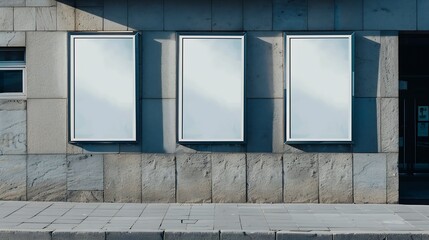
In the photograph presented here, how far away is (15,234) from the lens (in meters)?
8.60

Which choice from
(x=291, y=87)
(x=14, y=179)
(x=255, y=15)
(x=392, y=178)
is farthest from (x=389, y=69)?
(x=14, y=179)

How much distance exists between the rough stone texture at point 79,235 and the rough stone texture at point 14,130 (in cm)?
321

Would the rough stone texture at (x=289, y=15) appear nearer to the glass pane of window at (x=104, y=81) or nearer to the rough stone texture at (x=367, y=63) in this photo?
the rough stone texture at (x=367, y=63)

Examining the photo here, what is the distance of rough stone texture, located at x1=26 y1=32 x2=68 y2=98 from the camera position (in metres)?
11.2

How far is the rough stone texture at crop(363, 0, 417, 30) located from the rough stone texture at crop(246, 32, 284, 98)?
1717mm

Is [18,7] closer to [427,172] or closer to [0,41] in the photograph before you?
[0,41]

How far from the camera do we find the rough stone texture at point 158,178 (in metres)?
11.2

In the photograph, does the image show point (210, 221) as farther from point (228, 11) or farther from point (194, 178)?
point (228, 11)

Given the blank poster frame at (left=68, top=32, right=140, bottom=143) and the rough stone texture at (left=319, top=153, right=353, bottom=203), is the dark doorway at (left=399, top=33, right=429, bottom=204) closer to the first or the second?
the rough stone texture at (left=319, top=153, right=353, bottom=203)

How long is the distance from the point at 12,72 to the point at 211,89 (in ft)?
12.8

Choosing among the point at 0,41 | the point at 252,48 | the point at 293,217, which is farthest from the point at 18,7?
the point at 293,217

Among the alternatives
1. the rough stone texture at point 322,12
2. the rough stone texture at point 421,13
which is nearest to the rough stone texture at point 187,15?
the rough stone texture at point 322,12

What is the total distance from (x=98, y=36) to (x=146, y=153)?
2.37 m

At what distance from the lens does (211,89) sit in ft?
36.3
